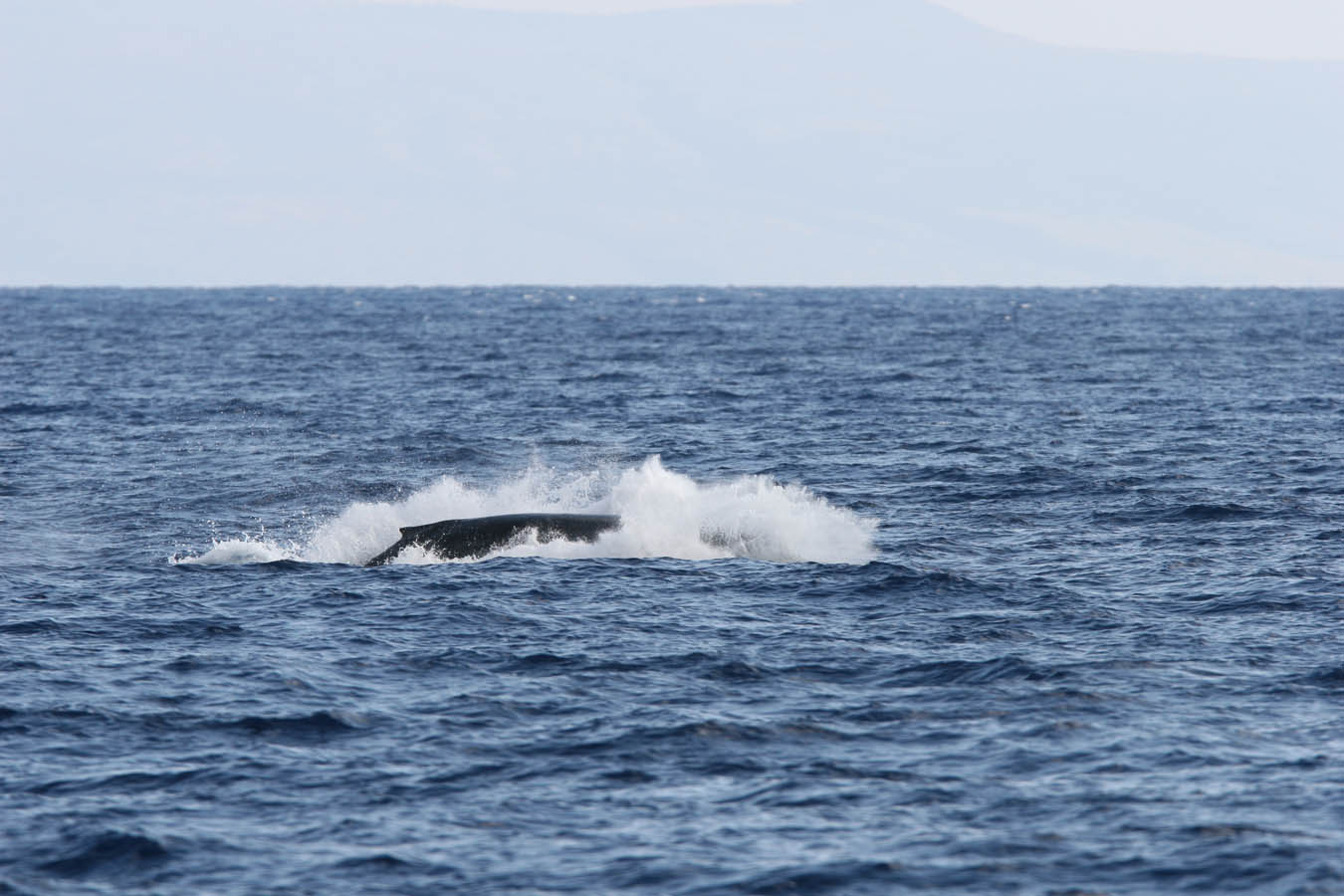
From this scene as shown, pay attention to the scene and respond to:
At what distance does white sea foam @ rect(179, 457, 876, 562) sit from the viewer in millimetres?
33250

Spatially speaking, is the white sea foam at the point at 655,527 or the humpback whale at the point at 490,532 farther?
the white sea foam at the point at 655,527

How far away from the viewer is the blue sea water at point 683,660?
17.3m

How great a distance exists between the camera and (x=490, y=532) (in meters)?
33.2

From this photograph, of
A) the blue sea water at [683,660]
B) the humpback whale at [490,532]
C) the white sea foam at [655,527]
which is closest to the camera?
the blue sea water at [683,660]

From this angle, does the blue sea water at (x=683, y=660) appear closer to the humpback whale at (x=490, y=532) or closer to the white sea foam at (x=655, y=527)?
the white sea foam at (x=655, y=527)

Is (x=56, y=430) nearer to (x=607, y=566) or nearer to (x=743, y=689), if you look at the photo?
(x=607, y=566)

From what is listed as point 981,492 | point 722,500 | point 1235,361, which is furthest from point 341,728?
point 1235,361

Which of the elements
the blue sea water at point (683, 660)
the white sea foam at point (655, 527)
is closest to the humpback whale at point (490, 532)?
the white sea foam at point (655, 527)

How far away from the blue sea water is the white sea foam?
13cm

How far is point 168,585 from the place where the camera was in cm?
3019

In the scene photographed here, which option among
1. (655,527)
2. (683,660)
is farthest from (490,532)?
(683,660)

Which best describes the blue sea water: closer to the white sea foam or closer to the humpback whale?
the white sea foam

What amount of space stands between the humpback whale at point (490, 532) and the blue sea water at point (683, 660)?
40 cm

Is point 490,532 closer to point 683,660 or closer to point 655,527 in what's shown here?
point 655,527
